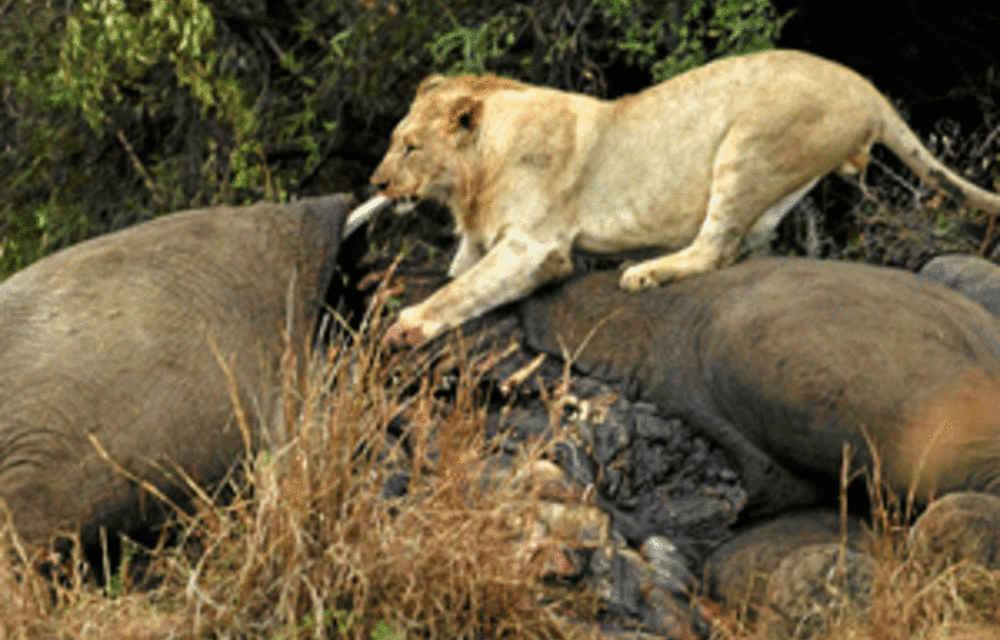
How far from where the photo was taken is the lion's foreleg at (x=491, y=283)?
167 inches

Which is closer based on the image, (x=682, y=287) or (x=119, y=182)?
(x=682, y=287)

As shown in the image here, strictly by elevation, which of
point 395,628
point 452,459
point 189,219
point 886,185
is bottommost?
point 886,185

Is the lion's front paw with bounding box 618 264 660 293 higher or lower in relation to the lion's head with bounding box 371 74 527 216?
lower

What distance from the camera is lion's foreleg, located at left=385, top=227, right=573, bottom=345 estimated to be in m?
4.23

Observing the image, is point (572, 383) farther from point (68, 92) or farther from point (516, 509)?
point (68, 92)

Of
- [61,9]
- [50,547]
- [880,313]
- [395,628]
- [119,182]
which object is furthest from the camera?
[119,182]

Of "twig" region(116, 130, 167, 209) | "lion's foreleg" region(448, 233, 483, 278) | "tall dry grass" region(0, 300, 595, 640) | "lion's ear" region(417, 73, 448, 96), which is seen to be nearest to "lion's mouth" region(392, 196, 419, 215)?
"lion's foreleg" region(448, 233, 483, 278)

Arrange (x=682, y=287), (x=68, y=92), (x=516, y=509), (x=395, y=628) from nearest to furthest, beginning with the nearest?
(x=395, y=628), (x=516, y=509), (x=682, y=287), (x=68, y=92)

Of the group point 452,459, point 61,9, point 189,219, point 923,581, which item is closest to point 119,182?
point 61,9

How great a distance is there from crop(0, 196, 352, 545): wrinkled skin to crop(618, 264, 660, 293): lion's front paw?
2.80ft

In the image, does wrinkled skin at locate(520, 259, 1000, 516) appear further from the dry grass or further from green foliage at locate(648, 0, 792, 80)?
green foliage at locate(648, 0, 792, 80)

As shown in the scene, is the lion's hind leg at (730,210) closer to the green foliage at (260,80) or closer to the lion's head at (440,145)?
the lion's head at (440,145)

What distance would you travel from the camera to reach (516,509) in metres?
3.43

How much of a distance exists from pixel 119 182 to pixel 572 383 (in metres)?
3.99
